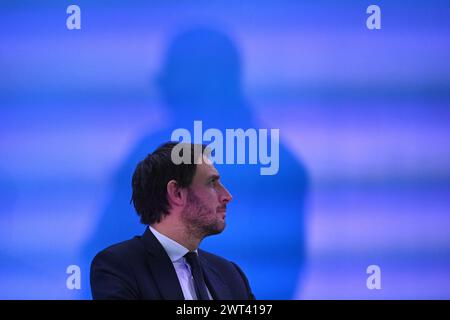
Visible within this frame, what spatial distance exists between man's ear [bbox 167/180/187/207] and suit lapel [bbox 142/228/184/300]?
0.66ft

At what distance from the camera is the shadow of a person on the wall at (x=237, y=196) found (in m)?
3.04

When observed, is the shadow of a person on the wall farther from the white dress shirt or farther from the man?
the white dress shirt

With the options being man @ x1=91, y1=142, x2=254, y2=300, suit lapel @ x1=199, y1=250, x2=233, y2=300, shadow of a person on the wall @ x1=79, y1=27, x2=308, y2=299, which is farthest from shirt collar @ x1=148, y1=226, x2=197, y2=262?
shadow of a person on the wall @ x1=79, y1=27, x2=308, y2=299

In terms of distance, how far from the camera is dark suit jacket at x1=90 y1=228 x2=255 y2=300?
2629 millimetres

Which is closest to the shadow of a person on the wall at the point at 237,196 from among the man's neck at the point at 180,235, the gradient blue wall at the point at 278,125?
the gradient blue wall at the point at 278,125

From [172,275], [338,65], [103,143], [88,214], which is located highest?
[338,65]

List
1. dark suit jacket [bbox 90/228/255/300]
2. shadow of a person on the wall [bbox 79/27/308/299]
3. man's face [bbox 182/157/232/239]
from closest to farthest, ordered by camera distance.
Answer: dark suit jacket [bbox 90/228/255/300] < man's face [bbox 182/157/232/239] < shadow of a person on the wall [bbox 79/27/308/299]

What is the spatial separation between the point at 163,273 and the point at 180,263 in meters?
0.10

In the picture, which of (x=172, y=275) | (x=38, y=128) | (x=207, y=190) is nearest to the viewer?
(x=172, y=275)

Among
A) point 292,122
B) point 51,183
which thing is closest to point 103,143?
point 51,183

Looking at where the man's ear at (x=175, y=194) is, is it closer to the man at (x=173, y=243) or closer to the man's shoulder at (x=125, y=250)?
the man at (x=173, y=243)

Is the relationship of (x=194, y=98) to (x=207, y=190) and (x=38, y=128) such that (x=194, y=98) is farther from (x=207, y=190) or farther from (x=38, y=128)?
(x=38, y=128)

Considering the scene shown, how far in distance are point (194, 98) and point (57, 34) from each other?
0.66 m
